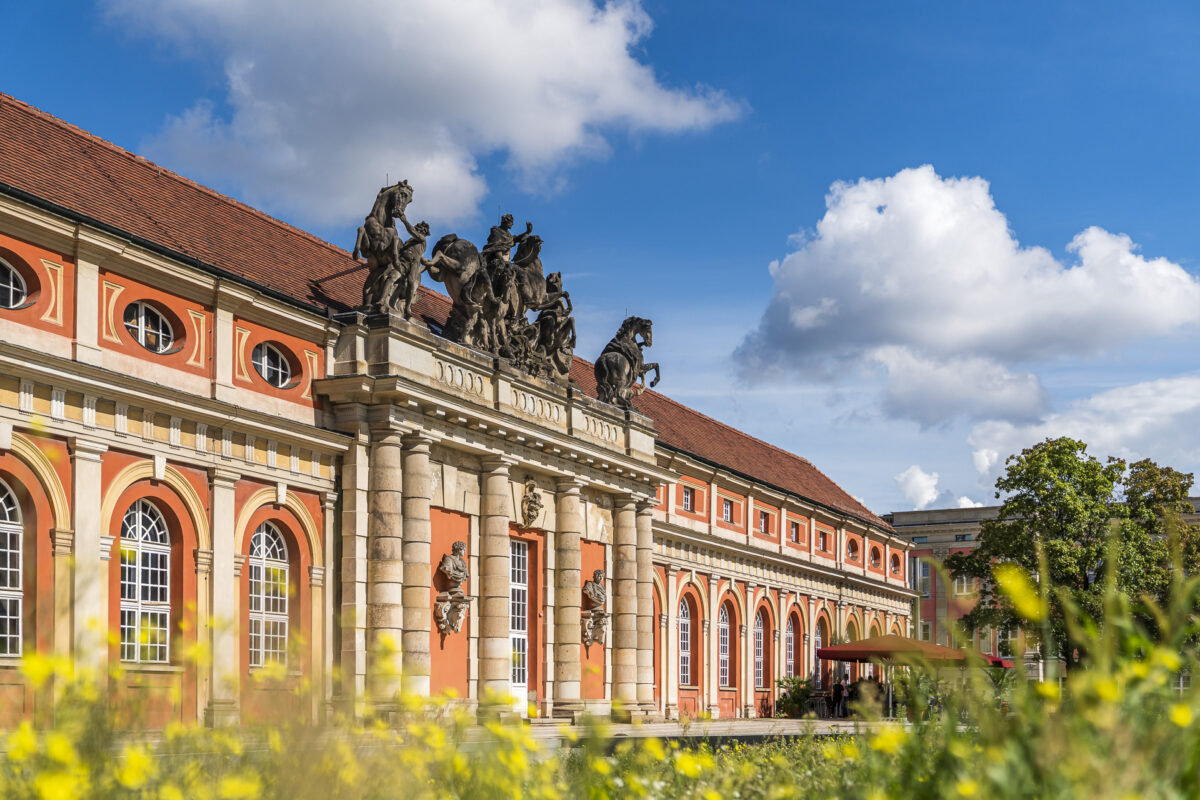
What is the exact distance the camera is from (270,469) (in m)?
25.2

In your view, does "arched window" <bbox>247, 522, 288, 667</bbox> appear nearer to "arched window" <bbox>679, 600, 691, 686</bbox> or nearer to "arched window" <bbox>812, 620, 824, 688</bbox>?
"arched window" <bbox>679, 600, 691, 686</bbox>

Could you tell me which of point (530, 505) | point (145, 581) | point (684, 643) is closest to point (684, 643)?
point (684, 643)

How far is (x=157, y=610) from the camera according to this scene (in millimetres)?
22625

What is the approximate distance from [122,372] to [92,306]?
115cm

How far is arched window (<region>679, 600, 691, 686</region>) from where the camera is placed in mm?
44188

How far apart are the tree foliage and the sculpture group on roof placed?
1930 cm

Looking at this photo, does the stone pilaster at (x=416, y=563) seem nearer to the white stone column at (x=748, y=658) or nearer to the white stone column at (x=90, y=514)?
the white stone column at (x=90, y=514)

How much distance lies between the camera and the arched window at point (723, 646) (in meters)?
46.1

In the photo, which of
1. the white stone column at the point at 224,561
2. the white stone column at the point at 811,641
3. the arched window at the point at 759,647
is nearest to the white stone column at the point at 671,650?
the arched window at the point at 759,647

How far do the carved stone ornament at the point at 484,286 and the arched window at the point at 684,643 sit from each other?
13362 millimetres

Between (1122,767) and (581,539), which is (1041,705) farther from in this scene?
(581,539)

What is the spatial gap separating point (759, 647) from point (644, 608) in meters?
14.1

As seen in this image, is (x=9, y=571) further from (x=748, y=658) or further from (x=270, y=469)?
(x=748, y=658)

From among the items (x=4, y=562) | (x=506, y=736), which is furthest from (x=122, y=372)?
(x=506, y=736)
